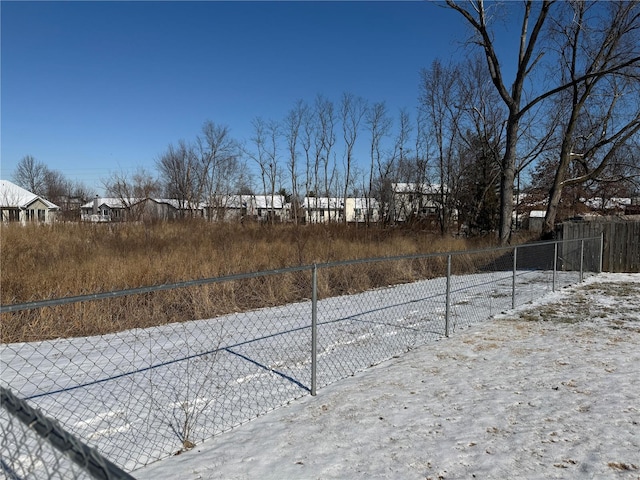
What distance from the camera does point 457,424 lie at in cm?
343

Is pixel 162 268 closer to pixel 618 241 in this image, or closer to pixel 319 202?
pixel 618 241

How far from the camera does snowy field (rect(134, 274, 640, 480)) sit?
280 centimetres

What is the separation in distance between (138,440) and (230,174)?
173ft

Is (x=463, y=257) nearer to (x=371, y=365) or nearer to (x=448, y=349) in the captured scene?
(x=448, y=349)

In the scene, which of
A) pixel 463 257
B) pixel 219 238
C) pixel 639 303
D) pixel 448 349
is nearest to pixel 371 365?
pixel 448 349

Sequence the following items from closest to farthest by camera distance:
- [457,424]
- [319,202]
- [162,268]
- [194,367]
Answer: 1. [457,424]
2. [194,367]
3. [162,268]
4. [319,202]

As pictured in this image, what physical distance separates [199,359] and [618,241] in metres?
→ 15.4

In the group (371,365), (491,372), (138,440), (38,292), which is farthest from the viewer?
(38,292)

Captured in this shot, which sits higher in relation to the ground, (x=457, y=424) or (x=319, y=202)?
(x=319, y=202)

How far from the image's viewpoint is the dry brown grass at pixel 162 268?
7.00 meters

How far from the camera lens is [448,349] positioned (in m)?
5.71

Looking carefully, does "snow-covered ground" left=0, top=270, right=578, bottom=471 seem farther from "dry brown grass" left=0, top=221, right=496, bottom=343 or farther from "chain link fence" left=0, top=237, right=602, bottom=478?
"dry brown grass" left=0, top=221, right=496, bottom=343

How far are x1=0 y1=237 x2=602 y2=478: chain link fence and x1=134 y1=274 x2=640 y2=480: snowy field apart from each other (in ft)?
1.28

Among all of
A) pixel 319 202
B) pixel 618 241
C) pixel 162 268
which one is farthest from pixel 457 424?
pixel 319 202
